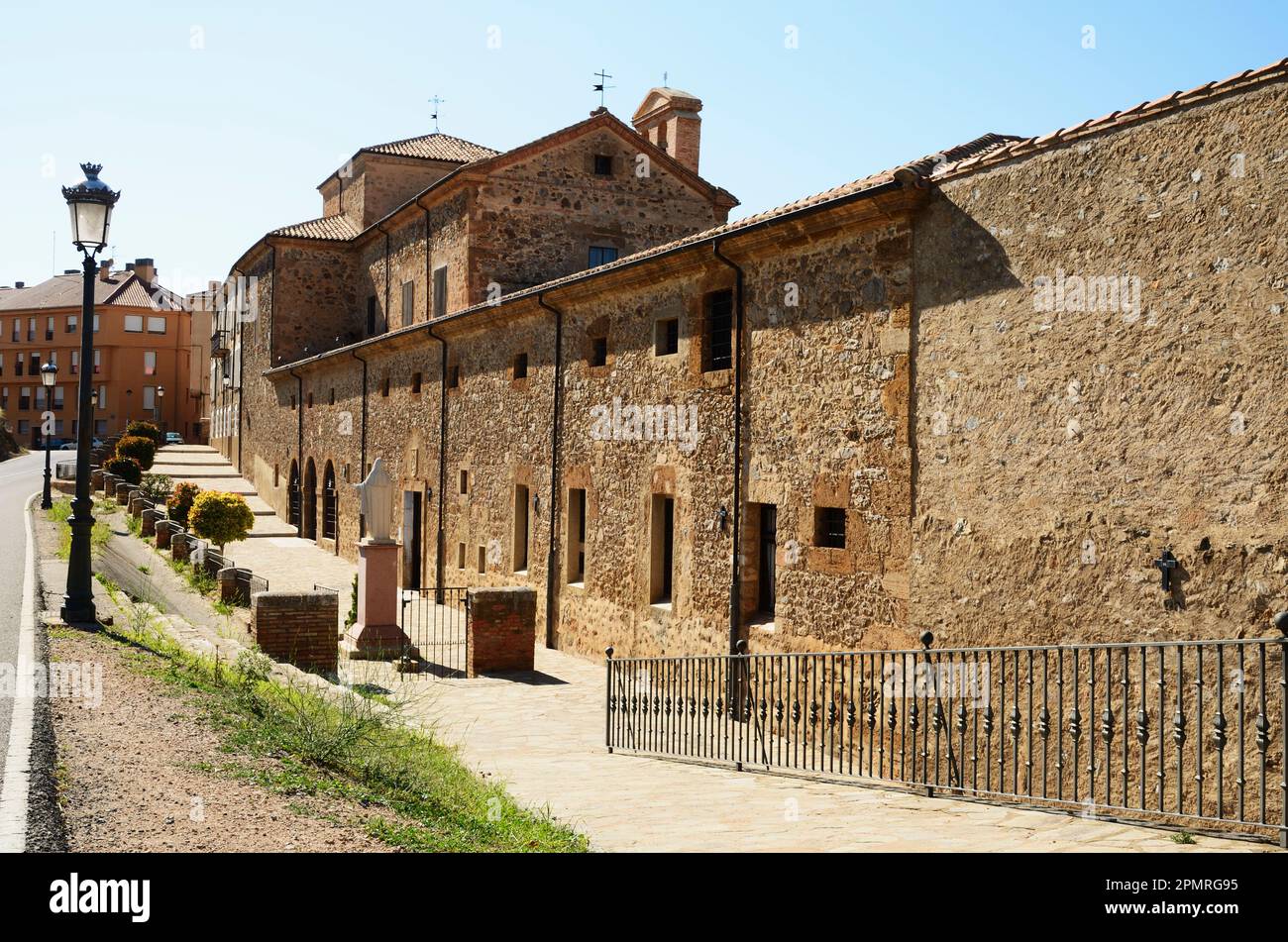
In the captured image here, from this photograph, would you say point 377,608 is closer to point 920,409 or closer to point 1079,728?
point 920,409

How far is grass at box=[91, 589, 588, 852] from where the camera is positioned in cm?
577

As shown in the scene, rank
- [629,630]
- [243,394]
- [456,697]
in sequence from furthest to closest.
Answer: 1. [243,394]
2. [629,630]
3. [456,697]

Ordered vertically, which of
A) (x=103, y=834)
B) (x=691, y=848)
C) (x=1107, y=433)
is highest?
(x=1107, y=433)

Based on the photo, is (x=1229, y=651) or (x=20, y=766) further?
(x=1229, y=651)

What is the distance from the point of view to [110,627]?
10461 millimetres

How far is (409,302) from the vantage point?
97.3ft

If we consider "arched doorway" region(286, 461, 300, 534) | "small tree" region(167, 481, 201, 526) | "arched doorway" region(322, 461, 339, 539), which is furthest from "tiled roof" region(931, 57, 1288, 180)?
"arched doorway" region(286, 461, 300, 534)

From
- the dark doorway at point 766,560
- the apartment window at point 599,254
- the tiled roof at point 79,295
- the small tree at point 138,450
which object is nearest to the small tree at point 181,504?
the apartment window at point 599,254

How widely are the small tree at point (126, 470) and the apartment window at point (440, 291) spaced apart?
14038 mm

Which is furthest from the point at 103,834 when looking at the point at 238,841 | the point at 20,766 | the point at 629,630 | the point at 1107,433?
the point at 629,630

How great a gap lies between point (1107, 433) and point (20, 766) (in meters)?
7.61

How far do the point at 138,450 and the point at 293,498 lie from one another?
24.8 ft

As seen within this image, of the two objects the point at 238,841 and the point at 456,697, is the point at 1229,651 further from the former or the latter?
the point at 456,697
